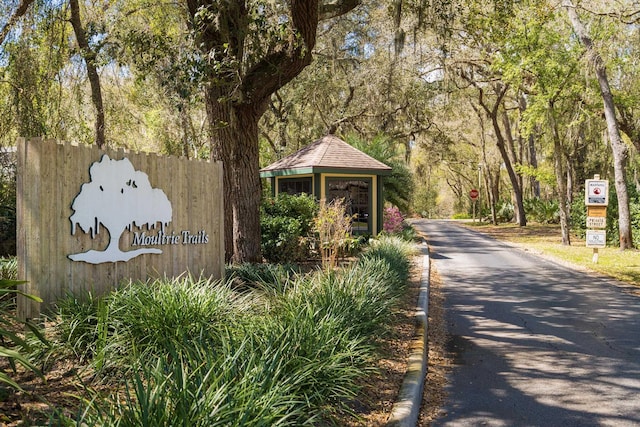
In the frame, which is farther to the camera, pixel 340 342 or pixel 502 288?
pixel 502 288

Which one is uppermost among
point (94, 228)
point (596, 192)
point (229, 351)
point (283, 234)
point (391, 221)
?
point (596, 192)

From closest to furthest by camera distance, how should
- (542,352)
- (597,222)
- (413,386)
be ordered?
(413,386), (542,352), (597,222)

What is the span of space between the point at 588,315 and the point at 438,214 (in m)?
83.1

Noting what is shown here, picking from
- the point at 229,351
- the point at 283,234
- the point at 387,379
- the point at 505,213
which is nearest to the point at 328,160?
the point at 283,234

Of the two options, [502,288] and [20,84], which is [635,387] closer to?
[502,288]

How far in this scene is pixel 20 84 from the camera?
37.7 feet

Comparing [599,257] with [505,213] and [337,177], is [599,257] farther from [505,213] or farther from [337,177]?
[505,213]

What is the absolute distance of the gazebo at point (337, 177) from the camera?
59.2 ft

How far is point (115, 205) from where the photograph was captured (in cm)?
679

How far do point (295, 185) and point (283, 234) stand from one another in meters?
6.31

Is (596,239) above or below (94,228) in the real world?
below

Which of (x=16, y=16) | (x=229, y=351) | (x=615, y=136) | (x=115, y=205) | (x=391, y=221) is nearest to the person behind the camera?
(x=229, y=351)

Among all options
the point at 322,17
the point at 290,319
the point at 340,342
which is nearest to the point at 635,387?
the point at 340,342

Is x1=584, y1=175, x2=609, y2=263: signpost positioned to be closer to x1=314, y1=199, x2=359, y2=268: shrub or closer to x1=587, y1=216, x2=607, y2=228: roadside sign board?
x1=587, y1=216, x2=607, y2=228: roadside sign board
